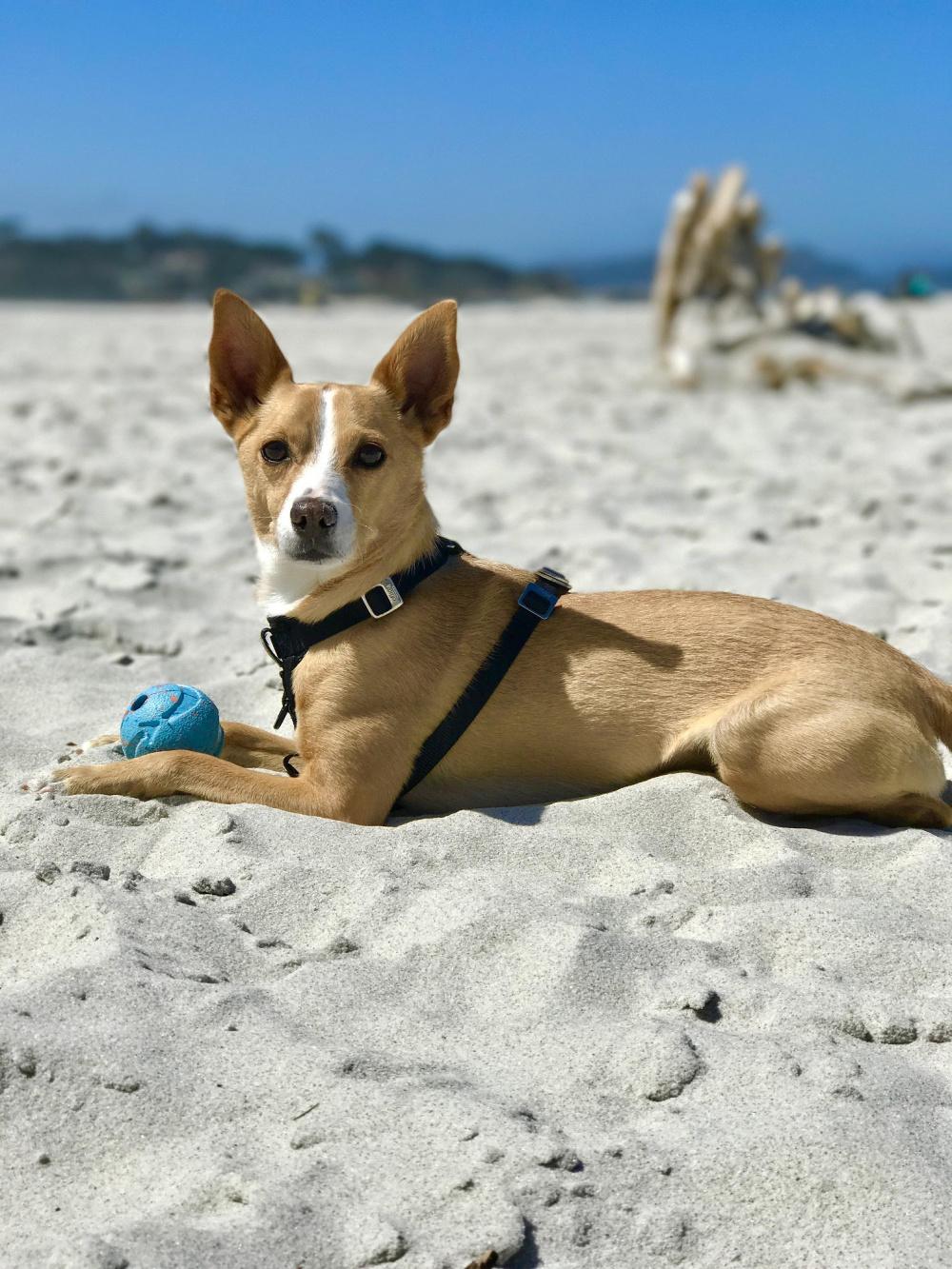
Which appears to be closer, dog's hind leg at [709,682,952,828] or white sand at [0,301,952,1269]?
white sand at [0,301,952,1269]

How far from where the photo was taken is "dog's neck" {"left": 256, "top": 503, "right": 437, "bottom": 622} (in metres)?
4.19

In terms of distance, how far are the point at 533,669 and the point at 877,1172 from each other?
2.08 meters

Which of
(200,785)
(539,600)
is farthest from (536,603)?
(200,785)

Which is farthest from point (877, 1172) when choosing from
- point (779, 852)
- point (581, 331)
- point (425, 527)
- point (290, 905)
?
point (581, 331)

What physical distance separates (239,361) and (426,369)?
63 centimetres

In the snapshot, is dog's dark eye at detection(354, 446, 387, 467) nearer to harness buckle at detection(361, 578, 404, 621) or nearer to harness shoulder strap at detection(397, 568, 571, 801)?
harness buckle at detection(361, 578, 404, 621)

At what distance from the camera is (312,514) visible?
12.7 feet

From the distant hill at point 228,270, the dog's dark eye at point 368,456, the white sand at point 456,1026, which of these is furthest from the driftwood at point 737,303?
the distant hill at point 228,270

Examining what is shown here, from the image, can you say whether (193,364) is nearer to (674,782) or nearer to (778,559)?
(778,559)

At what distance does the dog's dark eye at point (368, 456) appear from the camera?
13.4 ft

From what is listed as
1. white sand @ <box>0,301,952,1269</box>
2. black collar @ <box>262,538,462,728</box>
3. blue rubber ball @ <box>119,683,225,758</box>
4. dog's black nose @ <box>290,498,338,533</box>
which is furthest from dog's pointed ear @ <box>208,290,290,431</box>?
white sand @ <box>0,301,952,1269</box>

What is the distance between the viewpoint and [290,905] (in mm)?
3295

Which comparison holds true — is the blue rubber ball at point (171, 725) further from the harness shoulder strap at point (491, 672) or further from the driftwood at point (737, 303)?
the driftwood at point (737, 303)

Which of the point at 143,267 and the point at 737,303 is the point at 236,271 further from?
the point at 737,303
